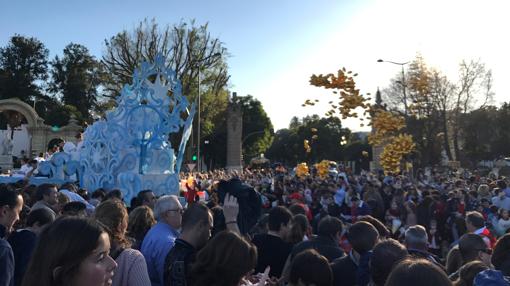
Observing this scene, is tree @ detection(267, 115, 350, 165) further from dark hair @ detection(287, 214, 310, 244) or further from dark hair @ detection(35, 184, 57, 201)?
dark hair @ detection(287, 214, 310, 244)

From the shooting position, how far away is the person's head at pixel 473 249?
423cm

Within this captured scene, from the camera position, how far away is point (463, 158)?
43781mm

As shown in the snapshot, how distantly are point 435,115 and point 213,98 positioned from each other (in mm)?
16384

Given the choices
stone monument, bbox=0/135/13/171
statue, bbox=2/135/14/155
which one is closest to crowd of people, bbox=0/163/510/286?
stone monument, bbox=0/135/13/171

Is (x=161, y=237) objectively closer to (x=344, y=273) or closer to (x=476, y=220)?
(x=344, y=273)

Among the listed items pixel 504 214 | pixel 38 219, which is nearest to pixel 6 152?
pixel 38 219

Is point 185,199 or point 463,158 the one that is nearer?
point 185,199

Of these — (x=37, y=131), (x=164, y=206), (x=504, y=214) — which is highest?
(x=37, y=131)

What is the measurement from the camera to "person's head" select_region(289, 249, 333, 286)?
10.8ft

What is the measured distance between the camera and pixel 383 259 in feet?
10.7

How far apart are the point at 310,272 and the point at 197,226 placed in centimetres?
90

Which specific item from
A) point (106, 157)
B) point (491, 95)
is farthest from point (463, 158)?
point (106, 157)

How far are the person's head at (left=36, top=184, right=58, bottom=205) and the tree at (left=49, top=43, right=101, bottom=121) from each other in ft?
156

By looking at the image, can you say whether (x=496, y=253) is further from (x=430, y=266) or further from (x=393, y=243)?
(x=430, y=266)
